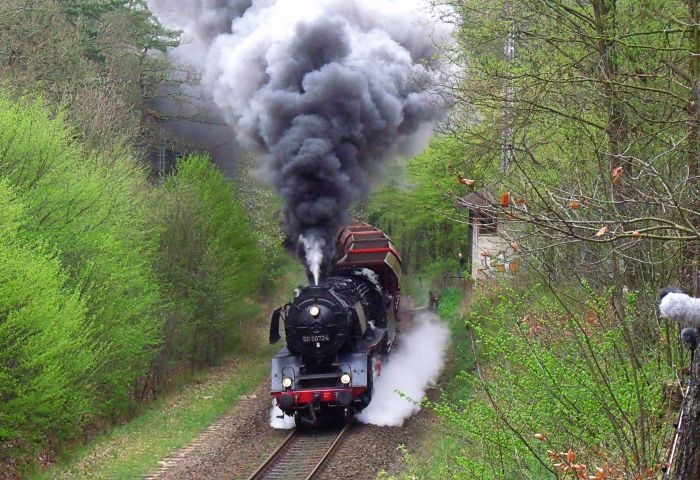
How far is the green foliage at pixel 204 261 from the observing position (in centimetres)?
2097

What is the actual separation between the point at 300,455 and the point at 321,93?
677cm

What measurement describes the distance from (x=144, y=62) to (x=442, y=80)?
63.2 feet

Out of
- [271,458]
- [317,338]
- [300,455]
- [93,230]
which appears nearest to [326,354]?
[317,338]

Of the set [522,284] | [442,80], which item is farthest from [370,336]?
[442,80]

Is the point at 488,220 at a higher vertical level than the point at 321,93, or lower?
lower

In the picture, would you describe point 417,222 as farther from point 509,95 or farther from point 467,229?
point 509,95

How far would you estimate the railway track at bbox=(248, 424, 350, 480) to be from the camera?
12281 millimetres

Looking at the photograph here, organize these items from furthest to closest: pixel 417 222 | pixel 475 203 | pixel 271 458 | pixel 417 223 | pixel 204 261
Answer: pixel 417 223 → pixel 417 222 → pixel 204 261 → pixel 271 458 → pixel 475 203

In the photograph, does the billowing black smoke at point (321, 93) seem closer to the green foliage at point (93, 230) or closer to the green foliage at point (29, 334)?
the green foliage at point (93, 230)

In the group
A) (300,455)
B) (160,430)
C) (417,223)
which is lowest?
(300,455)

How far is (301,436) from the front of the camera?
1473cm

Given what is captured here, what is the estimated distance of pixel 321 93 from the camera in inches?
623

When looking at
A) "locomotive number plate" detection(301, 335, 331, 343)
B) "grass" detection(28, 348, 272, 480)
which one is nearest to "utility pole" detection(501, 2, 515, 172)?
"locomotive number plate" detection(301, 335, 331, 343)

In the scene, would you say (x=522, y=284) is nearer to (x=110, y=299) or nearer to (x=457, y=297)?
(x=110, y=299)
